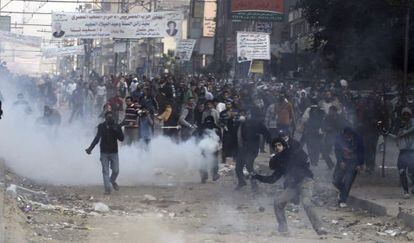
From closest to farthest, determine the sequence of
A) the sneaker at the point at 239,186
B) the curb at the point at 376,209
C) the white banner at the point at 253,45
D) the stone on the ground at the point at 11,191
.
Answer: the curb at the point at 376,209 < the stone on the ground at the point at 11,191 < the sneaker at the point at 239,186 < the white banner at the point at 253,45

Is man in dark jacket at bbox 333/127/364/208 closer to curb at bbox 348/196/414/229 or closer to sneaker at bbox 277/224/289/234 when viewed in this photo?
curb at bbox 348/196/414/229

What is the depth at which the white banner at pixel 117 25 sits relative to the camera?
2986 cm

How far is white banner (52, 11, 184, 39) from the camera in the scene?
2986 centimetres

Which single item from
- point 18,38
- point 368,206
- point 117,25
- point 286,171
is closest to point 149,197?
point 368,206

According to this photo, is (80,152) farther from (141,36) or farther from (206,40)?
(206,40)

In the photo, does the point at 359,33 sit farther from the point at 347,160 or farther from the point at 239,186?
the point at 347,160

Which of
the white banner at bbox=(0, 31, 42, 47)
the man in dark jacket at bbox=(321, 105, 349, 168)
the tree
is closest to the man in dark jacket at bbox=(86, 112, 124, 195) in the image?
the man in dark jacket at bbox=(321, 105, 349, 168)

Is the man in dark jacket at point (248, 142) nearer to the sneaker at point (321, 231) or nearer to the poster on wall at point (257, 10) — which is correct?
the sneaker at point (321, 231)

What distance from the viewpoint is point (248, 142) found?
622 inches

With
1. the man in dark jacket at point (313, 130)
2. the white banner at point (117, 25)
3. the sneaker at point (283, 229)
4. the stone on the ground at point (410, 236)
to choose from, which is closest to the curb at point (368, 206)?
the stone on the ground at point (410, 236)

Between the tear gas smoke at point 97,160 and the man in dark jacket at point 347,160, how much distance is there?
3340mm

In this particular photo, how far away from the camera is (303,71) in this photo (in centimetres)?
3803

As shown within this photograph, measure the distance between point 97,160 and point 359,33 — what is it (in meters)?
6.56

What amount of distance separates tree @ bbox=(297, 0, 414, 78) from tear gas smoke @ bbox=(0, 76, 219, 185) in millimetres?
4319
